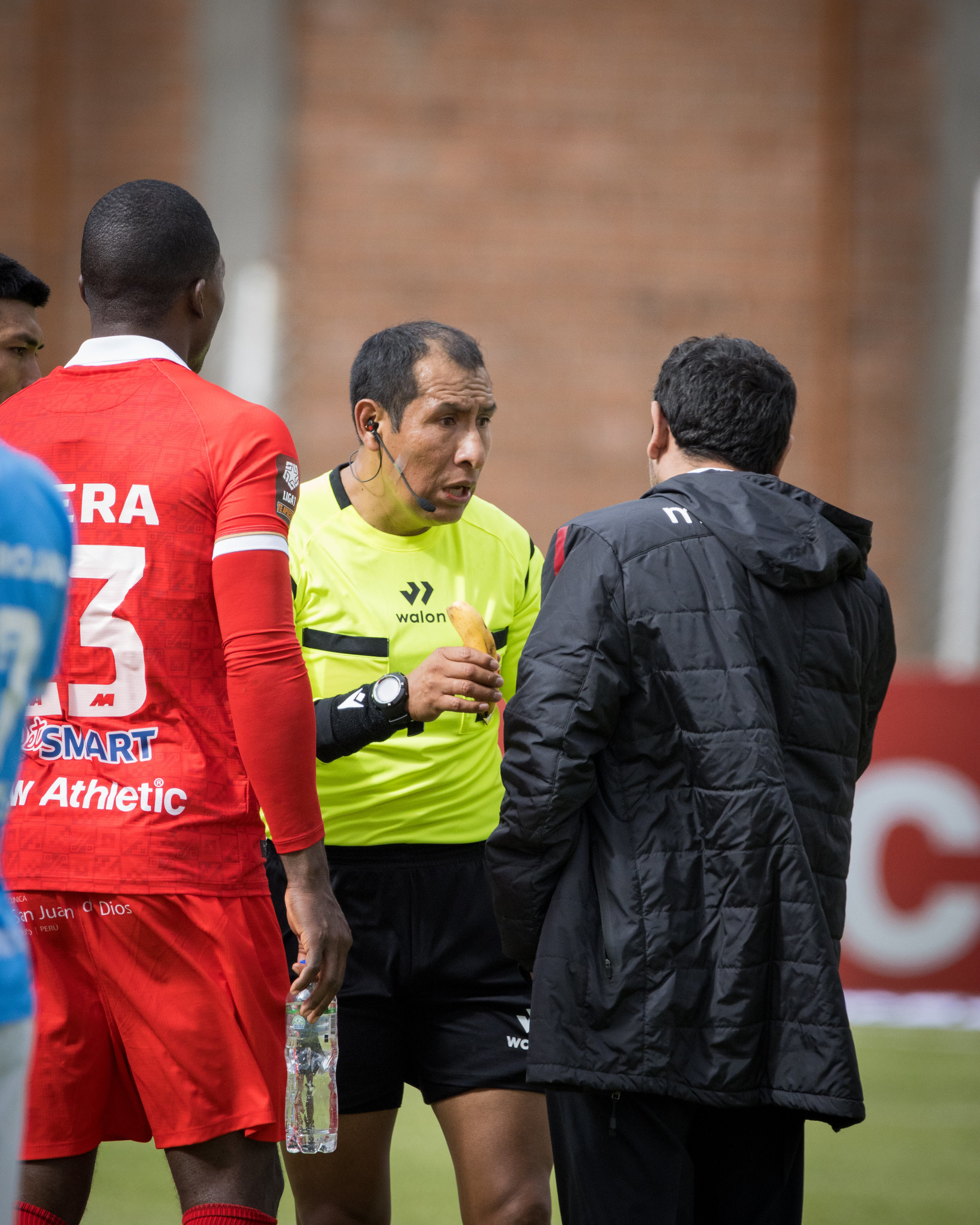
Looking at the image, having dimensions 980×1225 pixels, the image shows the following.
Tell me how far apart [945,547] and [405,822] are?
7671mm

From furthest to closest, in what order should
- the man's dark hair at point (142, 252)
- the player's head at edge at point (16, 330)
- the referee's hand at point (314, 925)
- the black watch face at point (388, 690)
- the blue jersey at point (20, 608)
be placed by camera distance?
the player's head at edge at point (16, 330) → the black watch face at point (388, 690) → the man's dark hair at point (142, 252) → the referee's hand at point (314, 925) → the blue jersey at point (20, 608)

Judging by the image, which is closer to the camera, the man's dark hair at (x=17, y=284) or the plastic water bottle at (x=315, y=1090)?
the plastic water bottle at (x=315, y=1090)

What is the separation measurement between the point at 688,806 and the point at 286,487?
0.82 meters

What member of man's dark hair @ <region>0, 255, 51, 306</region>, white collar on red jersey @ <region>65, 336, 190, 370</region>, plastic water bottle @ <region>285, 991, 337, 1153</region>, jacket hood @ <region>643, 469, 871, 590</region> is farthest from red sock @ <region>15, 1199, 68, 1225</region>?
man's dark hair @ <region>0, 255, 51, 306</region>

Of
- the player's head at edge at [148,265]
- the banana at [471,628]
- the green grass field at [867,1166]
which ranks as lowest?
the green grass field at [867,1166]

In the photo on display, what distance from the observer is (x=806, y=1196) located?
476cm

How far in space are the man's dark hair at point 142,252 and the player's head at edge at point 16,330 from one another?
99cm

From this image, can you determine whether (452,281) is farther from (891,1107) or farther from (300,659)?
(300,659)

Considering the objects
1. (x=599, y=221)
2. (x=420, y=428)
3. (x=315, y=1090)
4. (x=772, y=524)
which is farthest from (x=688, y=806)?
(x=599, y=221)

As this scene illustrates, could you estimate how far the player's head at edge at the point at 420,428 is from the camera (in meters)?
3.08

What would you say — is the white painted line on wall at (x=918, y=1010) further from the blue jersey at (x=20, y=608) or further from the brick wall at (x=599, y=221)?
the blue jersey at (x=20, y=608)

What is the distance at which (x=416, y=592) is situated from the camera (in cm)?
308

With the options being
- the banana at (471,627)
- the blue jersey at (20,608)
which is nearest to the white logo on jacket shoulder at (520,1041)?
the banana at (471,627)

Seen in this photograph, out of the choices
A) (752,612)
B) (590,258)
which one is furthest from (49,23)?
(752,612)
